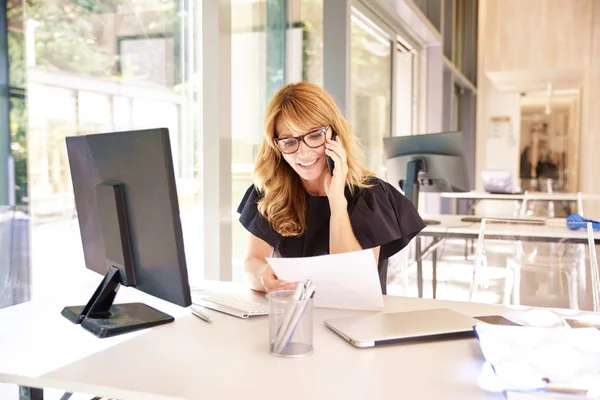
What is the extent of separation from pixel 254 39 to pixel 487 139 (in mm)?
7873

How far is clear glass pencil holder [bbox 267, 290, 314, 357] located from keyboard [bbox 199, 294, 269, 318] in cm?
25

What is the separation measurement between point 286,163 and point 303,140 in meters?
0.23

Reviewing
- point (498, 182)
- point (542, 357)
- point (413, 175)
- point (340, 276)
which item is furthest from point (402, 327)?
point (498, 182)

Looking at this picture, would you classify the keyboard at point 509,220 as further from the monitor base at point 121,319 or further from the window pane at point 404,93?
the window pane at point 404,93

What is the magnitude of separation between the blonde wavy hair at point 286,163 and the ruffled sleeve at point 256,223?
0.7 inches

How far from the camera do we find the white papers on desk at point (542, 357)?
795 millimetres

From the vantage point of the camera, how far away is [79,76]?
1.91 meters

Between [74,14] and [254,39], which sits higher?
[254,39]

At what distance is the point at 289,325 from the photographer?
0.97 m

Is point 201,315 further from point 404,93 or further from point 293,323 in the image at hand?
point 404,93

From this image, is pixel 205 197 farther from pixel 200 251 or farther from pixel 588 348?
pixel 588 348

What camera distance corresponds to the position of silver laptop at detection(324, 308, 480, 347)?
1041 mm

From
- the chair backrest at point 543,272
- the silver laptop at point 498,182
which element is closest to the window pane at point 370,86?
the silver laptop at point 498,182

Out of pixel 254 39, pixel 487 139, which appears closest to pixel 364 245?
pixel 254 39
